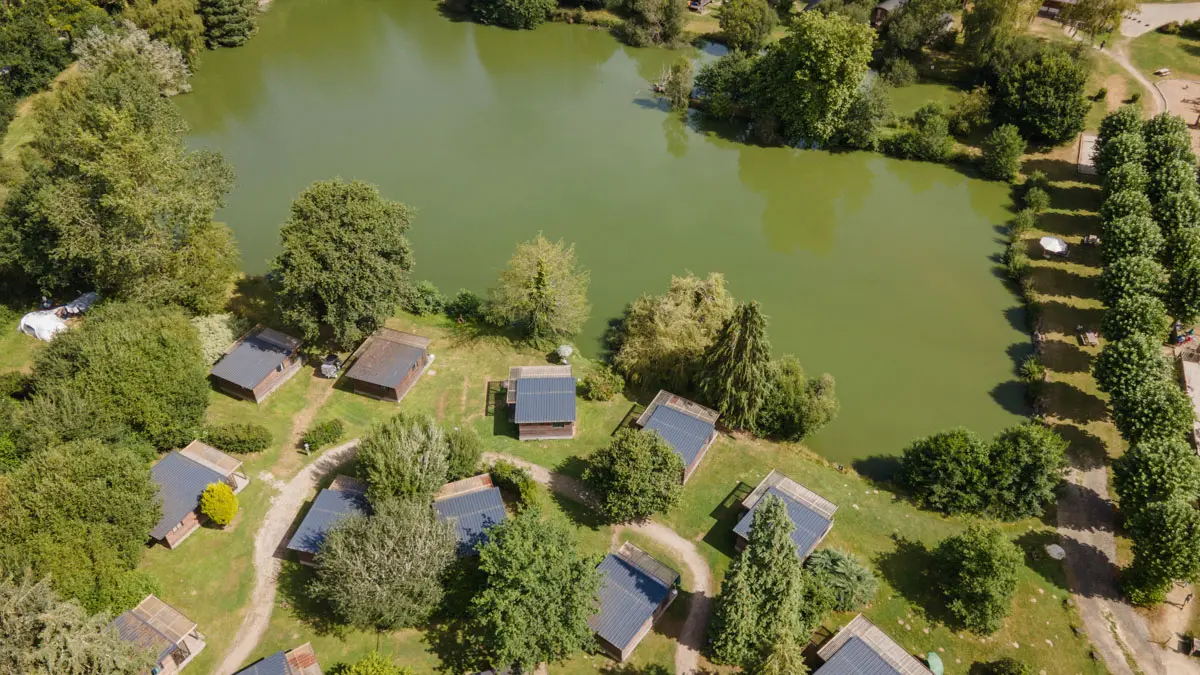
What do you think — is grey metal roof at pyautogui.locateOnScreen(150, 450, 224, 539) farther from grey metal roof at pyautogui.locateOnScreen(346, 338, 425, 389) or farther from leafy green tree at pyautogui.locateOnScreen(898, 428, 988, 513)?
leafy green tree at pyautogui.locateOnScreen(898, 428, 988, 513)

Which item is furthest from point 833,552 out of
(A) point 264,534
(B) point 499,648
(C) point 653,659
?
(A) point 264,534

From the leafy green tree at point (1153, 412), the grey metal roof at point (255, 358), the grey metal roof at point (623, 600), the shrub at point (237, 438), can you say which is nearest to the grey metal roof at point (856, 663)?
the grey metal roof at point (623, 600)

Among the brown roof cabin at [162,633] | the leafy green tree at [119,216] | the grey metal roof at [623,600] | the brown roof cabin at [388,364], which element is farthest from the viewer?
the leafy green tree at [119,216]

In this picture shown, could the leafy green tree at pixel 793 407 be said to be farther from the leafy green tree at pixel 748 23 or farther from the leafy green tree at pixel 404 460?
the leafy green tree at pixel 748 23

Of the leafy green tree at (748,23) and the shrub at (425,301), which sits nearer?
the shrub at (425,301)

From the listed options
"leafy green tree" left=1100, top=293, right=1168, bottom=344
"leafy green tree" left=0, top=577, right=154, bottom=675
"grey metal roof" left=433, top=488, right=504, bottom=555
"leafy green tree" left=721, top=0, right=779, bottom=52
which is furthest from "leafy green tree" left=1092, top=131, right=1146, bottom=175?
"leafy green tree" left=0, top=577, right=154, bottom=675

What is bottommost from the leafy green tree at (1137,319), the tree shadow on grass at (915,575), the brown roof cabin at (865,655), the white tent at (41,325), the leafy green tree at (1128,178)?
the white tent at (41,325)

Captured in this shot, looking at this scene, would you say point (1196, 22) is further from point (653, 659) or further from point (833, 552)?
point (653, 659)
